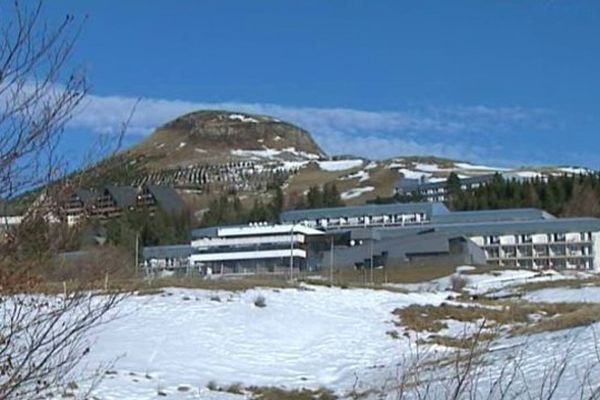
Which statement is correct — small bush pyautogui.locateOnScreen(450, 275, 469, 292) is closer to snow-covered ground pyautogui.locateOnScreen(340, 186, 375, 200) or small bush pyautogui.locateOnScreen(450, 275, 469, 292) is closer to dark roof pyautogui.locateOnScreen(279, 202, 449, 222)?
dark roof pyautogui.locateOnScreen(279, 202, 449, 222)

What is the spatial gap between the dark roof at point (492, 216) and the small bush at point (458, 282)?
1406 inches

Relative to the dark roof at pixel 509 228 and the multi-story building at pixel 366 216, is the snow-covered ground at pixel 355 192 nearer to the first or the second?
the multi-story building at pixel 366 216

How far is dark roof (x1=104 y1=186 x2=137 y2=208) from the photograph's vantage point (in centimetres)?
612

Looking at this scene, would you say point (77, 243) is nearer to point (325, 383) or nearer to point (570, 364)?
point (570, 364)

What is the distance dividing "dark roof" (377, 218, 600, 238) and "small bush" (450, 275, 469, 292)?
26.3m

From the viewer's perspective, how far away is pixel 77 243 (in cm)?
579

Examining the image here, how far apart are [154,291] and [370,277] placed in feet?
130

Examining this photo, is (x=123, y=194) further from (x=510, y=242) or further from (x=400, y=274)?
(x=510, y=242)

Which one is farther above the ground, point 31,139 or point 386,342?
point 31,139

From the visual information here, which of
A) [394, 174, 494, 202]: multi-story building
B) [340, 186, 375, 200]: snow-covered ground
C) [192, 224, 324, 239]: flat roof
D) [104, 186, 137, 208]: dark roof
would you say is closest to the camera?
[104, 186, 137, 208]: dark roof

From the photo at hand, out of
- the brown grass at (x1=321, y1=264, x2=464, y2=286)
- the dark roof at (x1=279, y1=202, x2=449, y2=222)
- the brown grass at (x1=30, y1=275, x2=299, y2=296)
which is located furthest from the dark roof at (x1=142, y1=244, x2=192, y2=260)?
the brown grass at (x1=30, y1=275, x2=299, y2=296)

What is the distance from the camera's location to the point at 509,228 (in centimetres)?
9150

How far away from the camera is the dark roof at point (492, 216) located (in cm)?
9875

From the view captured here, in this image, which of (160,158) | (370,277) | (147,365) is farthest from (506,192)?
(160,158)
